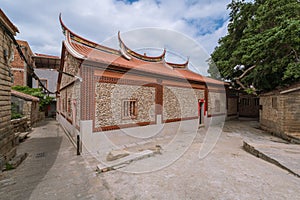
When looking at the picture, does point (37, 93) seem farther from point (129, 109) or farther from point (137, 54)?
point (129, 109)

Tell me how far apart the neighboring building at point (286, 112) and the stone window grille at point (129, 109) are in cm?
825

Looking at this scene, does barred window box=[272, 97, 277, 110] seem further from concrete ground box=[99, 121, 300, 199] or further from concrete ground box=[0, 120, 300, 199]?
concrete ground box=[99, 121, 300, 199]

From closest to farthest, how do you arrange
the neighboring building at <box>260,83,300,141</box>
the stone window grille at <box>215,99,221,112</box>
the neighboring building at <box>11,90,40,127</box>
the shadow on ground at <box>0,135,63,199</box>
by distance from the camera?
the shadow on ground at <box>0,135,63,199</box>
the neighboring building at <box>260,83,300,141</box>
the neighboring building at <box>11,90,40,127</box>
the stone window grille at <box>215,99,221,112</box>

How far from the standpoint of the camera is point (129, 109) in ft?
23.8

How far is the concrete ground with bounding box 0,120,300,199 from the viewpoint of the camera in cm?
320

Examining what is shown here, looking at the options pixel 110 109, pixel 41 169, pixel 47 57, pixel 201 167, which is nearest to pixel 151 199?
pixel 201 167

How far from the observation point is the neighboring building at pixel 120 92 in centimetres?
595

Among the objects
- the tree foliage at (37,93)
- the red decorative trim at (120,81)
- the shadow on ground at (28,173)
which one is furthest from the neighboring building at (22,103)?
the red decorative trim at (120,81)

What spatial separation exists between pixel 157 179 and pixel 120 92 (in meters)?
4.15

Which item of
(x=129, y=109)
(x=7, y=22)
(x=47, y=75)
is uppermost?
(x=47, y=75)

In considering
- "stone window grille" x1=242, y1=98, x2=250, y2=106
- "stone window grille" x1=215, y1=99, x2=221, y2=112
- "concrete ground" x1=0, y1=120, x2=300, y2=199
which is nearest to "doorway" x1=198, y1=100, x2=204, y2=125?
"stone window grille" x1=215, y1=99, x2=221, y2=112

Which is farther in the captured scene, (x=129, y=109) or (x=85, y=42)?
(x=85, y=42)

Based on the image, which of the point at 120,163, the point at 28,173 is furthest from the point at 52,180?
the point at 120,163

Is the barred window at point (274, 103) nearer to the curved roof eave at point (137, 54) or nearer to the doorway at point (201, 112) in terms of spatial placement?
the doorway at point (201, 112)
